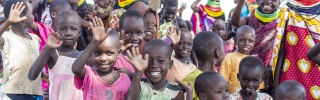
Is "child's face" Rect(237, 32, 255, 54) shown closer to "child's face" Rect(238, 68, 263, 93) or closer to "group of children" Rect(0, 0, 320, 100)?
"group of children" Rect(0, 0, 320, 100)

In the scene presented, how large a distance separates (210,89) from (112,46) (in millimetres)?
826

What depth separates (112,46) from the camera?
4836mm

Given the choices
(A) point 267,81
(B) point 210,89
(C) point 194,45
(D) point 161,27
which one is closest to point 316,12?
(A) point 267,81

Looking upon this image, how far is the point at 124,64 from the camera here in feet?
17.5

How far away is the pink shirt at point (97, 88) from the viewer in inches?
187

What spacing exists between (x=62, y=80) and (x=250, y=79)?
157cm

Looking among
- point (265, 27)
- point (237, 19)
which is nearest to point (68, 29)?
point (265, 27)

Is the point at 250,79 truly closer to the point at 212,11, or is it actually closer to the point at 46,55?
the point at 46,55

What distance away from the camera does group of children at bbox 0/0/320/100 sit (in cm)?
478

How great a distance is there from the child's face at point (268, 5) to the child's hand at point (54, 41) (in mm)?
2699

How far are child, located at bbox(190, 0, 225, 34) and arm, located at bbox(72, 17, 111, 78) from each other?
5.64 meters

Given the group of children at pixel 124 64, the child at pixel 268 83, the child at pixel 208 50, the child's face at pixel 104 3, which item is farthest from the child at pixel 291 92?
the child's face at pixel 104 3

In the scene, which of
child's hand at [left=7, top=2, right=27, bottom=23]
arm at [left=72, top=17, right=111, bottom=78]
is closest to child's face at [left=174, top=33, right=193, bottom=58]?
child's hand at [left=7, top=2, right=27, bottom=23]

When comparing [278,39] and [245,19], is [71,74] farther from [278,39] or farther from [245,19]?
[245,19]
